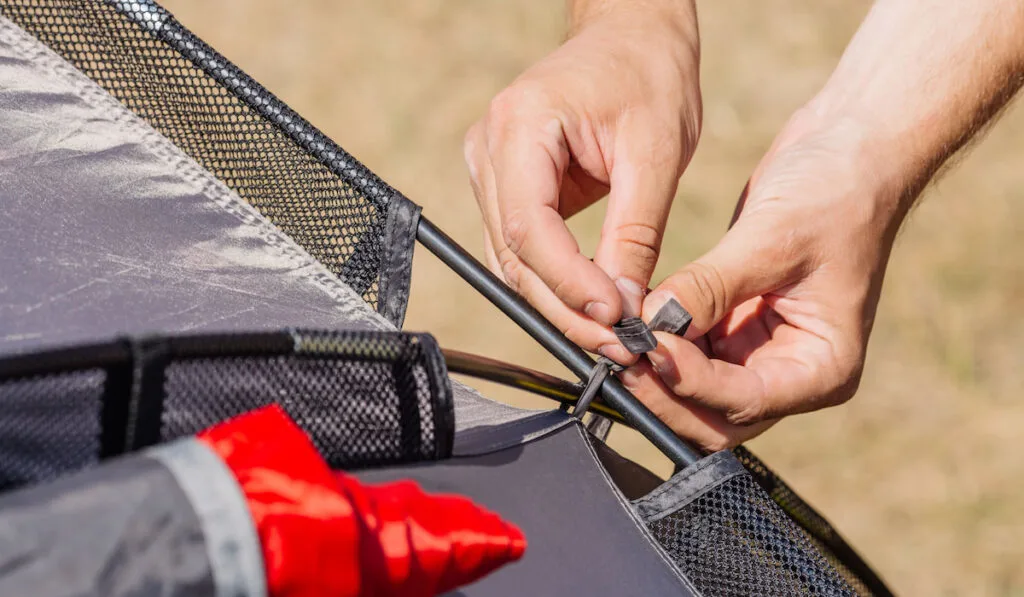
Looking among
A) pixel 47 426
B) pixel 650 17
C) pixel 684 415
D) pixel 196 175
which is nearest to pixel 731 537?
pixel 684 415

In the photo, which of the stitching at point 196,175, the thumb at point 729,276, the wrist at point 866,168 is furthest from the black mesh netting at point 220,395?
the wrist at point 866,168

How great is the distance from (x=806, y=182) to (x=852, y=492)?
4.29ft

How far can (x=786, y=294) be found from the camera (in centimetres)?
127

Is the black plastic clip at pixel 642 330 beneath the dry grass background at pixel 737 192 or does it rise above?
beneath

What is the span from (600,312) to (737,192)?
1.87 metres

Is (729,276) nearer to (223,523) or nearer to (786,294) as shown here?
(786,294)

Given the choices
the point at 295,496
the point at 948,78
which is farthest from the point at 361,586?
the point at 948,78

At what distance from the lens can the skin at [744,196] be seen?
1.15 m

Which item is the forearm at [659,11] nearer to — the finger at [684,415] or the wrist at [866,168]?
the wrist at [866,168]

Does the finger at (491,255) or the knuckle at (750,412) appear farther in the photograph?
the finger at (491,255)

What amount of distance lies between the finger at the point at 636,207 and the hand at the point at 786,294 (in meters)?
0.08

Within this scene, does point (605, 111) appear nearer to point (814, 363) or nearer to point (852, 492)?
point (814, 363)

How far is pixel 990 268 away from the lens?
261 centimetres

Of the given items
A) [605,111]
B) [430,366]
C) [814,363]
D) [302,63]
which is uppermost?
[302,63]
